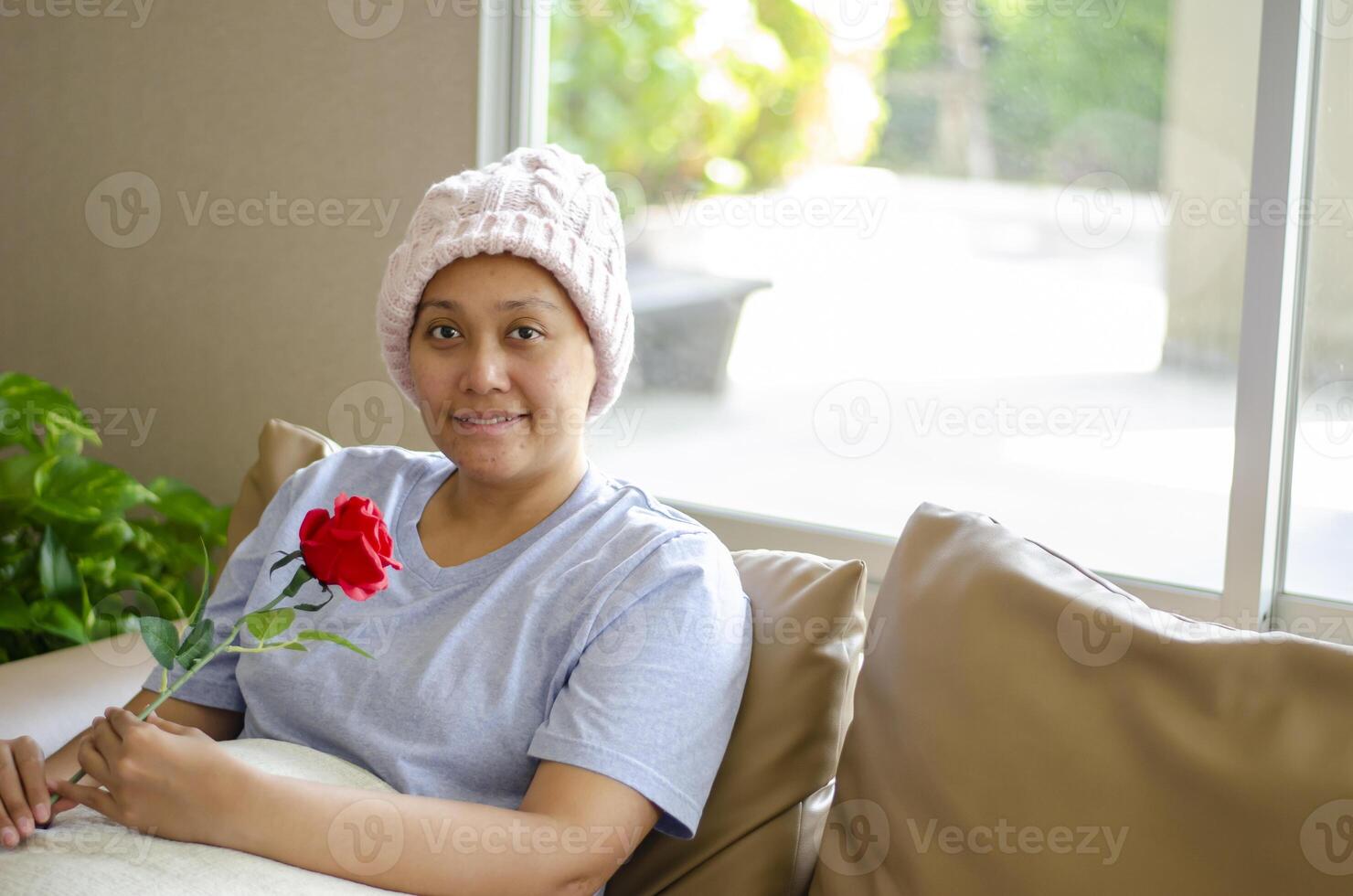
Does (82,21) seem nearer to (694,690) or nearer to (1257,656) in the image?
(694,690)

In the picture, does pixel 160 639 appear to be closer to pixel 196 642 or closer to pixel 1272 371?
pixel 196 642

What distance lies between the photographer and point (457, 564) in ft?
4.83

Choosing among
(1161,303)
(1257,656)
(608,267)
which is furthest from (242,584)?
(1161,303)

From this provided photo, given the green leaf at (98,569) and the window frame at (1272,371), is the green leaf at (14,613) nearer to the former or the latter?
the green leaf at (98,569)

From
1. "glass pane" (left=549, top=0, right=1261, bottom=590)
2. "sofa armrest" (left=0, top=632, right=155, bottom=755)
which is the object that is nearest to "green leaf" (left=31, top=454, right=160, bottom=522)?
"sofa armrest" (left=0, top=632, right=155, bottom=755)

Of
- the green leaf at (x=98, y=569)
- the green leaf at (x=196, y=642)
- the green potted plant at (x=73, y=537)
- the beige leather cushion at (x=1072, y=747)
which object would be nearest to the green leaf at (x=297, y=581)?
the green leaf at (x=196, y=642)

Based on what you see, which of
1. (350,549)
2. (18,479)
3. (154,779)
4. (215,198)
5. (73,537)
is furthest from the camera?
(215,198)

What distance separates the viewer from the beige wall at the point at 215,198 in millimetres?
2369

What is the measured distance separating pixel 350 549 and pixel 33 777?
1.44 feet

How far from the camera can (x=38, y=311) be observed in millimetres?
2834

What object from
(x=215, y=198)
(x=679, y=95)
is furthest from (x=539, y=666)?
(x=215, y=198)

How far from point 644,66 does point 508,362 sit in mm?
1059

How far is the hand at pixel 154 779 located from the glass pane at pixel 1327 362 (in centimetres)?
139

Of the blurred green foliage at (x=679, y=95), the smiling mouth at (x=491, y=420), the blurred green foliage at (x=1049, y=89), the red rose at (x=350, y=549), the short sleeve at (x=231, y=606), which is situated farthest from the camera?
the blurred green foliage at (x=679, y=95)
